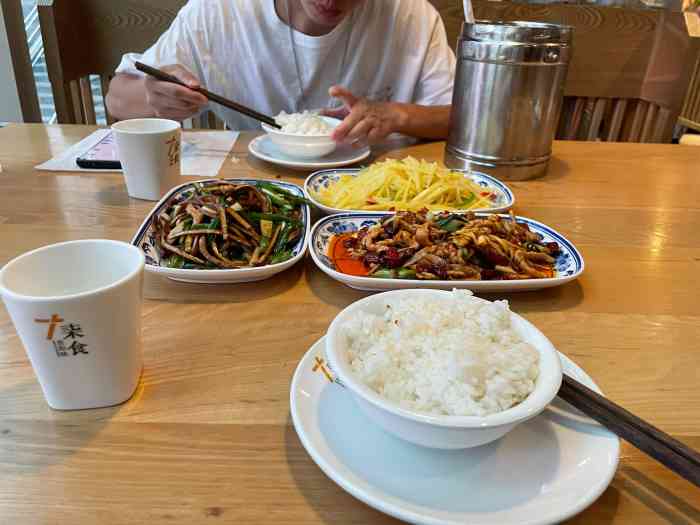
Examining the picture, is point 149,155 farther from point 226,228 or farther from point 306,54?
point 306,54

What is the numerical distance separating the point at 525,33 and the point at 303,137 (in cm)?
73

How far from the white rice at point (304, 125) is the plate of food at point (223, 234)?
1.91 ft

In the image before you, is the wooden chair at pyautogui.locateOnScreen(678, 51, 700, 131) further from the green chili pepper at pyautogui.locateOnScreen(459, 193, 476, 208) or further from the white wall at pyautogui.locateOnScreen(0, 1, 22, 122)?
the white wall at pyautogui.locateOnScreen(0, 1, 22, 122)

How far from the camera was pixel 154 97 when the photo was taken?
1.81 metres

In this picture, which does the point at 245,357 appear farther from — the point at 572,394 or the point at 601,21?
the point at 601,21

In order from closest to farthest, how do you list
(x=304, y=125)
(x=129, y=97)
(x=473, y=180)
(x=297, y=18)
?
1. (x=473, y=180)
2. (x=304, y=125)
3. (x=129, y=97)
4. (x=297, y=18)

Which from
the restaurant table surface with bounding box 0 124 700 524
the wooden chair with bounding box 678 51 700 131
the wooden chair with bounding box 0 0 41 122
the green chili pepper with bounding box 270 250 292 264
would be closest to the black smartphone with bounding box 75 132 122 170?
the restaurant table surface with bounding box 0 124 700 524

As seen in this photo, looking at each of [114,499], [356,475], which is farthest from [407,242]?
[114,499]

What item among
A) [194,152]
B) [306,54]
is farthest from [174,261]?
[306,54]

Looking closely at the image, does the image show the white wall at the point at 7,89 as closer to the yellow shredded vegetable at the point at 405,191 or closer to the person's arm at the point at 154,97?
the person's arm at the point at 154,97

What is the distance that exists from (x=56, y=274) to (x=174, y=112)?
1375mm

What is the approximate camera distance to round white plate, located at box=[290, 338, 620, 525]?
478 mm

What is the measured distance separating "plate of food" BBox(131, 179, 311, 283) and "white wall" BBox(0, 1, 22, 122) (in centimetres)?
306

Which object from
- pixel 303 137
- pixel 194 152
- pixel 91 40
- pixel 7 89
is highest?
pixel 91 40
